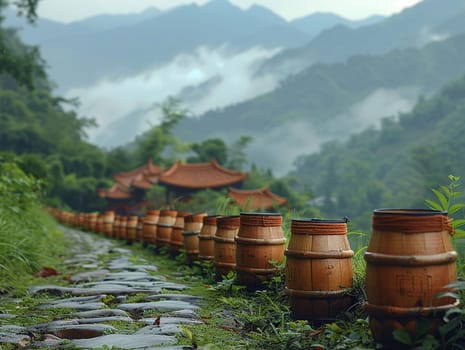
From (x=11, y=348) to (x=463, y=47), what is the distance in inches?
5908

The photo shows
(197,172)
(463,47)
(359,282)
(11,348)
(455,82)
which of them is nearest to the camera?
(11,348)

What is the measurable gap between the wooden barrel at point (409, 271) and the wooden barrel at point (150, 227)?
7.05 m

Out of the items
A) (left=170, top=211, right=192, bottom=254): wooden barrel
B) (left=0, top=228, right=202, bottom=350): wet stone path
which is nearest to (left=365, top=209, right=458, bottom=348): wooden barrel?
(left=0, top=228, right=202, bottom=350): wet stone path

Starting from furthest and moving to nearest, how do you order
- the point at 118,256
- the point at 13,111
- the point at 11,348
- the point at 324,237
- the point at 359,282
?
the point at 13,111 → the point at 118,256 → the point at 359,282 → the point at 324,237 → the point at 11,348

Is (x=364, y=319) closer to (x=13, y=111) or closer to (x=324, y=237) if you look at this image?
(x=324, y=237)

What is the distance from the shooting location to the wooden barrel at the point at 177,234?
7.71m

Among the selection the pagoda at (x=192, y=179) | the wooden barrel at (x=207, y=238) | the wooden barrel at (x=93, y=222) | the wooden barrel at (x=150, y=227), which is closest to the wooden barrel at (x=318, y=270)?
the wooden barrel at (x=207, y=238)

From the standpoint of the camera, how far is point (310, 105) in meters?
155

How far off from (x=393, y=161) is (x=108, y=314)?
85.3 meters

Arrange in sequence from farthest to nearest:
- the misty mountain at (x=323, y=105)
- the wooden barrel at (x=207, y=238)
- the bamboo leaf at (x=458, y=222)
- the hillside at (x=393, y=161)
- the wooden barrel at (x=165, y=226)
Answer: the misty mountain at (x=323, y=105) < the hillside at (x=393, y=161) < the wooden barrel at (x=165, y=226) < the wooden barrel at (x=207, y=238) < the bamboo leaf at (x=458, y=222)

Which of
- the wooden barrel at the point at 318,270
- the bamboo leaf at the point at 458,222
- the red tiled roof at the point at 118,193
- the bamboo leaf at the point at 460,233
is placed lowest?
the wooden barrel at the point at 318,270

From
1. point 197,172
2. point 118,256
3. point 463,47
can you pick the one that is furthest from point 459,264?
point 463,47

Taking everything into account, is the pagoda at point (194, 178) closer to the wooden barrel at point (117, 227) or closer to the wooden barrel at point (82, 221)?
the wooden barrel at point (82, 221)

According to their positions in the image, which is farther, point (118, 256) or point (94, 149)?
point (94, 149)
